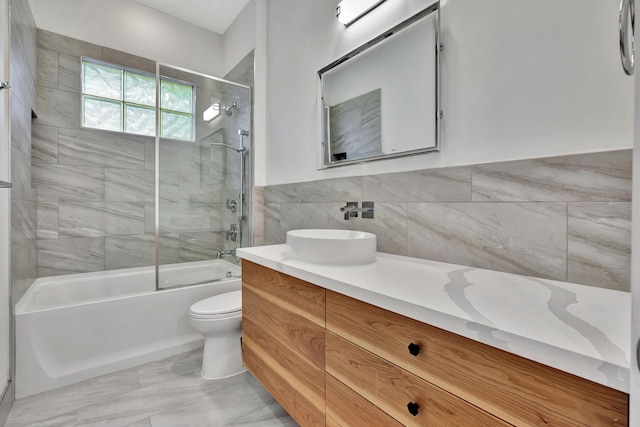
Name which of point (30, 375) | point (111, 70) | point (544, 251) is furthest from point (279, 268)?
point (111, 70)

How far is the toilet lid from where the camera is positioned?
1.77 meters

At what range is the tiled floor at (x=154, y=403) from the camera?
1444 mm

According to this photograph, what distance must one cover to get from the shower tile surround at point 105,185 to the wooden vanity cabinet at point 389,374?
135cm

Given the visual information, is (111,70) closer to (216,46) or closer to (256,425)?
(216,46)

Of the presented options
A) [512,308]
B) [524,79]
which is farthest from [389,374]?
[524,79]

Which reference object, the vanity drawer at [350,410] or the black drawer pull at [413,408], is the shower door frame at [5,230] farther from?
the black drawer pull at [413,408]

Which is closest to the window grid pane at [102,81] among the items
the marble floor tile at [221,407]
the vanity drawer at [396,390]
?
the marble floor tile at [221,407]

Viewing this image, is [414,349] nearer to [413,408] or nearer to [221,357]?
[413,408]

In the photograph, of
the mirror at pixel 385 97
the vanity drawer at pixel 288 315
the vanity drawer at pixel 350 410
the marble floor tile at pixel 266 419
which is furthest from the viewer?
the marble floor tile at pixel 266 419

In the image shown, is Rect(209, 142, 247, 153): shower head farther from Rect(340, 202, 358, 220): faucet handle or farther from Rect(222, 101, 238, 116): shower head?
Rect(340, 202, 358, 220): faucet handle

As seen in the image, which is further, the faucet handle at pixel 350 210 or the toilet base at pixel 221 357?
the toilet base at pixel 221 357

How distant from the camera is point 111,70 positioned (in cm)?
272

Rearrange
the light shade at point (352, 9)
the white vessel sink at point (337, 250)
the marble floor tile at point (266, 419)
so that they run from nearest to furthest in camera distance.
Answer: the white vessel sink at point (337, 250) → the marble floor tile at point (266, 419) → the light shade at point (352, 9)

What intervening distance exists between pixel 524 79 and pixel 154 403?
7.61 ft
